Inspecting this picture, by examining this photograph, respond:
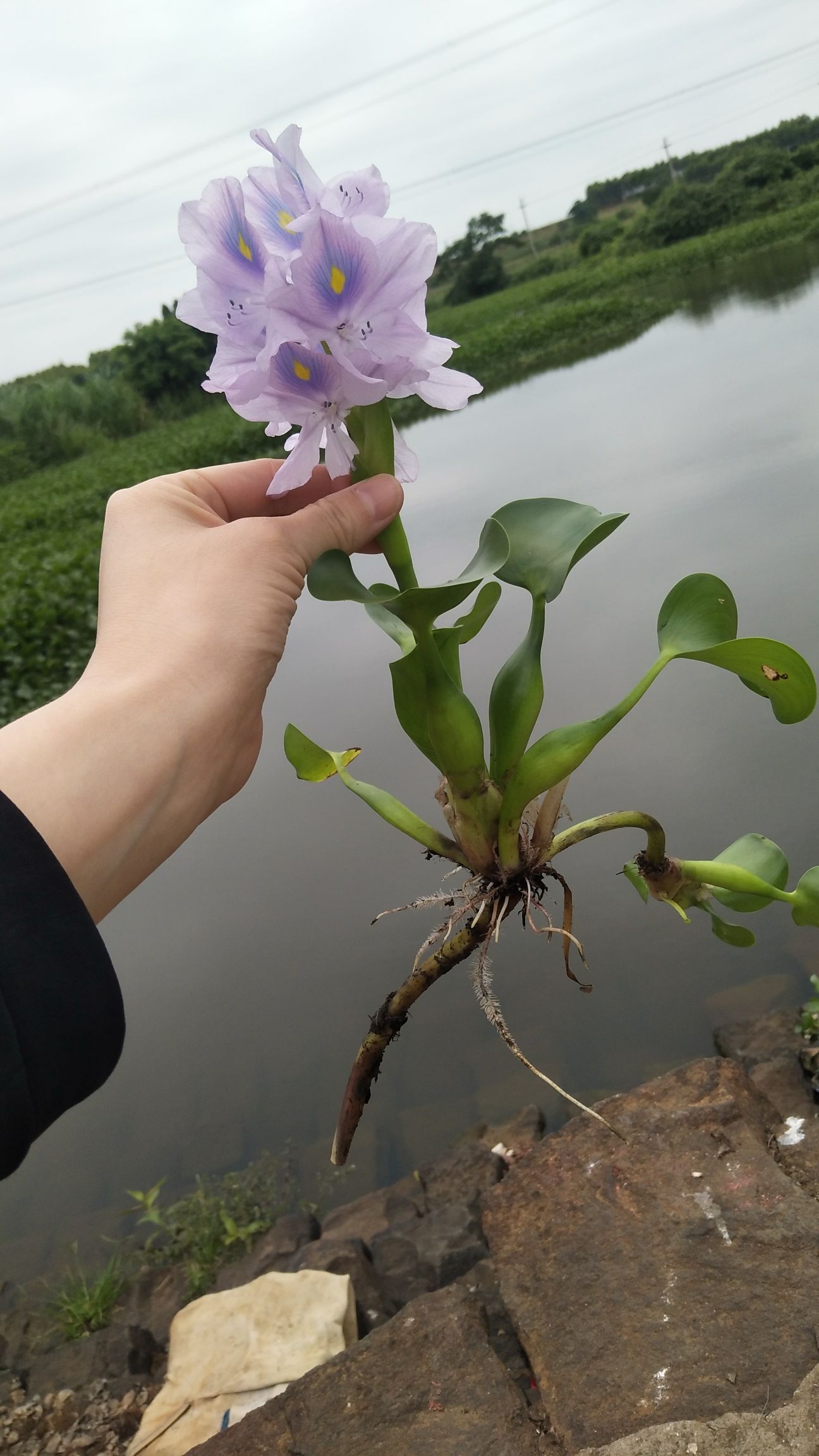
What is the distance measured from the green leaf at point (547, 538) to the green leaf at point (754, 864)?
0.36m

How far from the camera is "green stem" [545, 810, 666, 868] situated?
0.93 metres

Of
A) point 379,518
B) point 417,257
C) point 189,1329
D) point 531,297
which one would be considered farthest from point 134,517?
point 531,297

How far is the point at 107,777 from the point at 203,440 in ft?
38.0

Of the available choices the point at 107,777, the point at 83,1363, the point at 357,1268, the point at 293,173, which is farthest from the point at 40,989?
the point at 83,1363

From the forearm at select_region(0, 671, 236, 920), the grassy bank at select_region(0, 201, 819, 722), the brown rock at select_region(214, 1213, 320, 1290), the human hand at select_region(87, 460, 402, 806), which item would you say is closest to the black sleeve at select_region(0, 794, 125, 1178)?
the forearm at select_region(0, 671, 236, 920)

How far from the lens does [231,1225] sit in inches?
71.9

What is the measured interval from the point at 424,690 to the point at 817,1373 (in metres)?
0.92

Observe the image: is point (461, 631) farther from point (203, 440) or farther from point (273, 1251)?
point (203, 440)

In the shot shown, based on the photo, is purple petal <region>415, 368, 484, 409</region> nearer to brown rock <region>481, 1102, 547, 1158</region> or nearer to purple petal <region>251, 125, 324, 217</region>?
purple petal <region>251, 125, 324, 217</region>

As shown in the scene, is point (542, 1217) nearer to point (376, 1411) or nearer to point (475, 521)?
point (376, 1411)

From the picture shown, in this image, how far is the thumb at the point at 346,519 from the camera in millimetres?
844

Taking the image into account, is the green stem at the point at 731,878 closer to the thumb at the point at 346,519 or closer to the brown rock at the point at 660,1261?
the thumb at the point at 346,519

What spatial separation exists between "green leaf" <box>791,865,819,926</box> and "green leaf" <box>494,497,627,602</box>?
1.29ft

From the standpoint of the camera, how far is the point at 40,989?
66 centimetres
